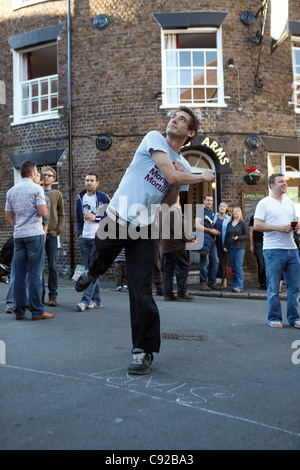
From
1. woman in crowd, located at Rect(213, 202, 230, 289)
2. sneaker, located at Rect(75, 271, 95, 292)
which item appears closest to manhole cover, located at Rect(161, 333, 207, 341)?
sneaker, located at Rect(75, 271, 95, 292)

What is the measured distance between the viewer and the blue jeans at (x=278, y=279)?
6.22 meters

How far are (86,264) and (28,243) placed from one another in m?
1.17

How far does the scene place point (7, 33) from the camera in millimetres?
14484

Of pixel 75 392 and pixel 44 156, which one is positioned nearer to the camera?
pixel 75 392

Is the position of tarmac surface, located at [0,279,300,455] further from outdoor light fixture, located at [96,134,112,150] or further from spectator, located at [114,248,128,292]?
outdoor light fixture, located at [96,134,112,150]

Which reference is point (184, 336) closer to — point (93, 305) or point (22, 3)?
point (93, 305)

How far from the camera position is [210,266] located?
35.4ft

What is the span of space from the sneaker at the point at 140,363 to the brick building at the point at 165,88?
9.25 meters

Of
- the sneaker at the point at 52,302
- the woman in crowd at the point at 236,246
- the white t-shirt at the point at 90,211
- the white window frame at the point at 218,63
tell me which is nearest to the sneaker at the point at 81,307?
the sneaker at the point at 52,302

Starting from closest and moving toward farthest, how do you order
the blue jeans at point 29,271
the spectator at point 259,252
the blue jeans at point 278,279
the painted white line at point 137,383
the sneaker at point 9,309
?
the painted white line at point 137,383, the blue jeans at point 29,271, the blue jeans at point 278,279, the sneaker at point 9,309, the spectator at point 259,252

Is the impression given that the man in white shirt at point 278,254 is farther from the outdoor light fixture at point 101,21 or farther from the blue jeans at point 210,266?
the outdoor light fixture at point 101,21

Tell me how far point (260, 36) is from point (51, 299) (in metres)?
9.48
